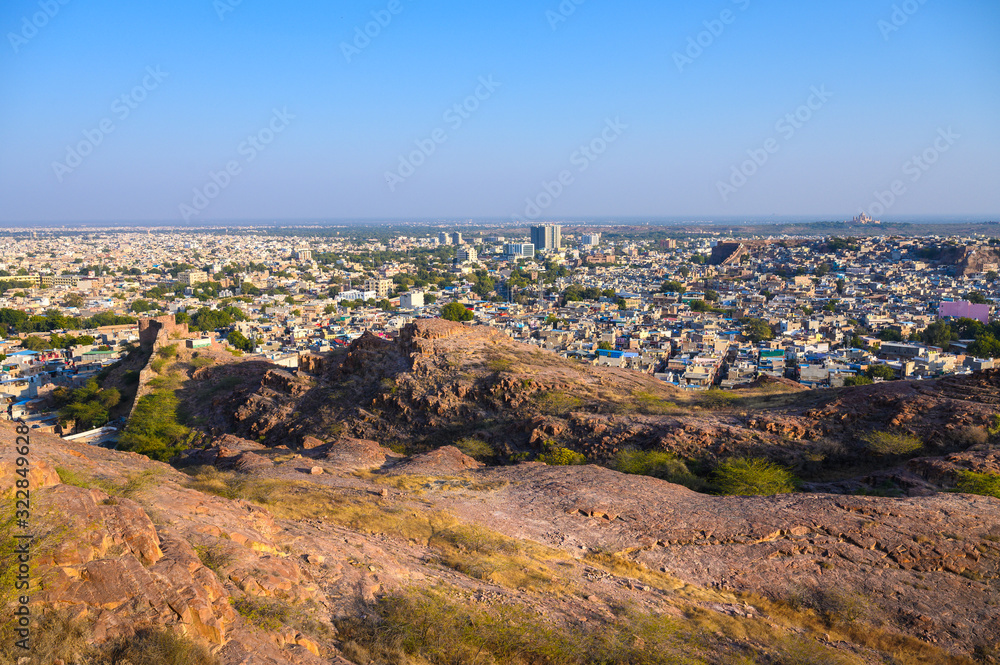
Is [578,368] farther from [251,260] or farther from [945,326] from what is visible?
[251,260]

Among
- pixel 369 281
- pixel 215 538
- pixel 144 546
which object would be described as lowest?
pixel 369 281

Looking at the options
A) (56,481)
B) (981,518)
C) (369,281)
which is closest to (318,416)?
(56,481)

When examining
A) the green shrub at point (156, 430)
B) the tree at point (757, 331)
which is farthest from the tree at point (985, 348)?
→ the green shrub at point (156, 430)

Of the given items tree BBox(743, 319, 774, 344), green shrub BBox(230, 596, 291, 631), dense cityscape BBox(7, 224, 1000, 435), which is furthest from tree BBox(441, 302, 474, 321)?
green shrub BBox(230, 596, 291, 631)

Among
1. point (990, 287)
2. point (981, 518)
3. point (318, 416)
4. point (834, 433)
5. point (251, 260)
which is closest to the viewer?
point (981, 518)

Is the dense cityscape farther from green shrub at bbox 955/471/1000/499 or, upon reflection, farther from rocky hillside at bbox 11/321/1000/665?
green shrub at bbox 955/471/1000/499

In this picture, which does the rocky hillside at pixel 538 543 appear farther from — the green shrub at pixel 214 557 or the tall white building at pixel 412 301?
the tall white building at pixel 412 301
